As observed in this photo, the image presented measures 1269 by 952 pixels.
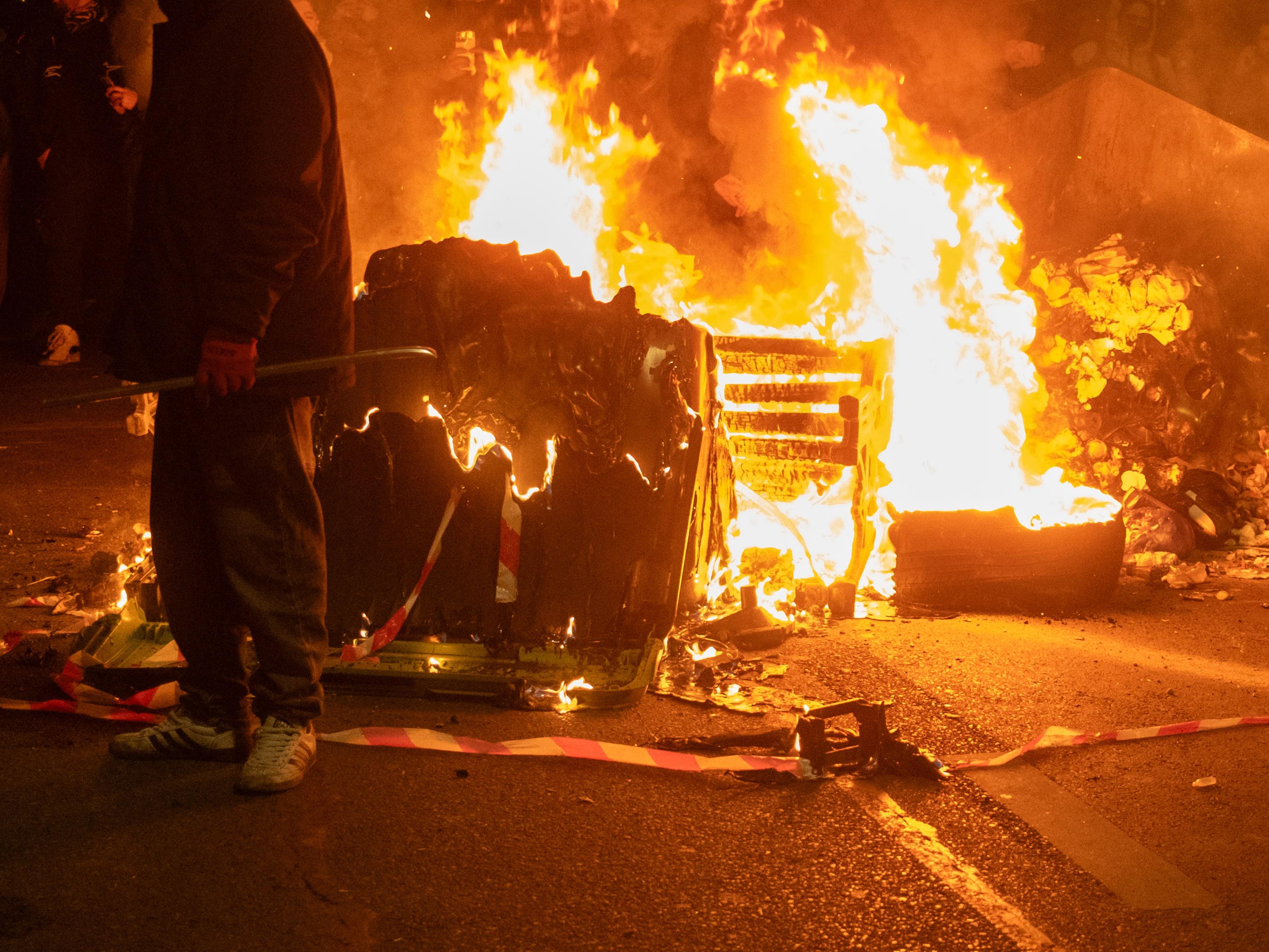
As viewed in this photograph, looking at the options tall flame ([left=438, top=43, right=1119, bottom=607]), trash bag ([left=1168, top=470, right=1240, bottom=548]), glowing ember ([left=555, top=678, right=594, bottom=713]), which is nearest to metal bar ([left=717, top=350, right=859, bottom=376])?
tall flame ([left=438, top=43, right=1119, bottom=607])

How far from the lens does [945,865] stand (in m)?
2.77

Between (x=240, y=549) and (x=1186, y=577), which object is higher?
(x=240, y=549)

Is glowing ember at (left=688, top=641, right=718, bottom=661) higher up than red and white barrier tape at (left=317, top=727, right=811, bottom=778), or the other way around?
glowing ember at (left=688, top=641, right=718, bottom=661)

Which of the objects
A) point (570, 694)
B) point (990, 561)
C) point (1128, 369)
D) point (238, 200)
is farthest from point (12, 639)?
point (1128, 369)

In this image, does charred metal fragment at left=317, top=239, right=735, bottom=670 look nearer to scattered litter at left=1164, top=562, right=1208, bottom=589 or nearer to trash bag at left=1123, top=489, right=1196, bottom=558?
scattered litter at left=1164, top=562, right=1208, bottom=589

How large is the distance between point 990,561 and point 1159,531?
8.36 ft

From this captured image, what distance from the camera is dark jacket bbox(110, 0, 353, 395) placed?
115 inches

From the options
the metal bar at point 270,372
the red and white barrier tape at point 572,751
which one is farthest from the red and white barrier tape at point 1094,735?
the metal bar at point 270,372

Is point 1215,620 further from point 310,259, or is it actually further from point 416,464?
point 310,259

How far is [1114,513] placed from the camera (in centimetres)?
640

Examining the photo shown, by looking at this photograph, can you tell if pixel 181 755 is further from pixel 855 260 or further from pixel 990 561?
pixel 855 260

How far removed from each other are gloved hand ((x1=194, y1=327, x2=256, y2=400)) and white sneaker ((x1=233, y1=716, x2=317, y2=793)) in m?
0.99

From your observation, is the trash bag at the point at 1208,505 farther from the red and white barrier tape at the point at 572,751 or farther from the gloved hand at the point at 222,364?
the gloved hand at the point at 222,364

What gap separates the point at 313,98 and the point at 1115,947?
3.02m
